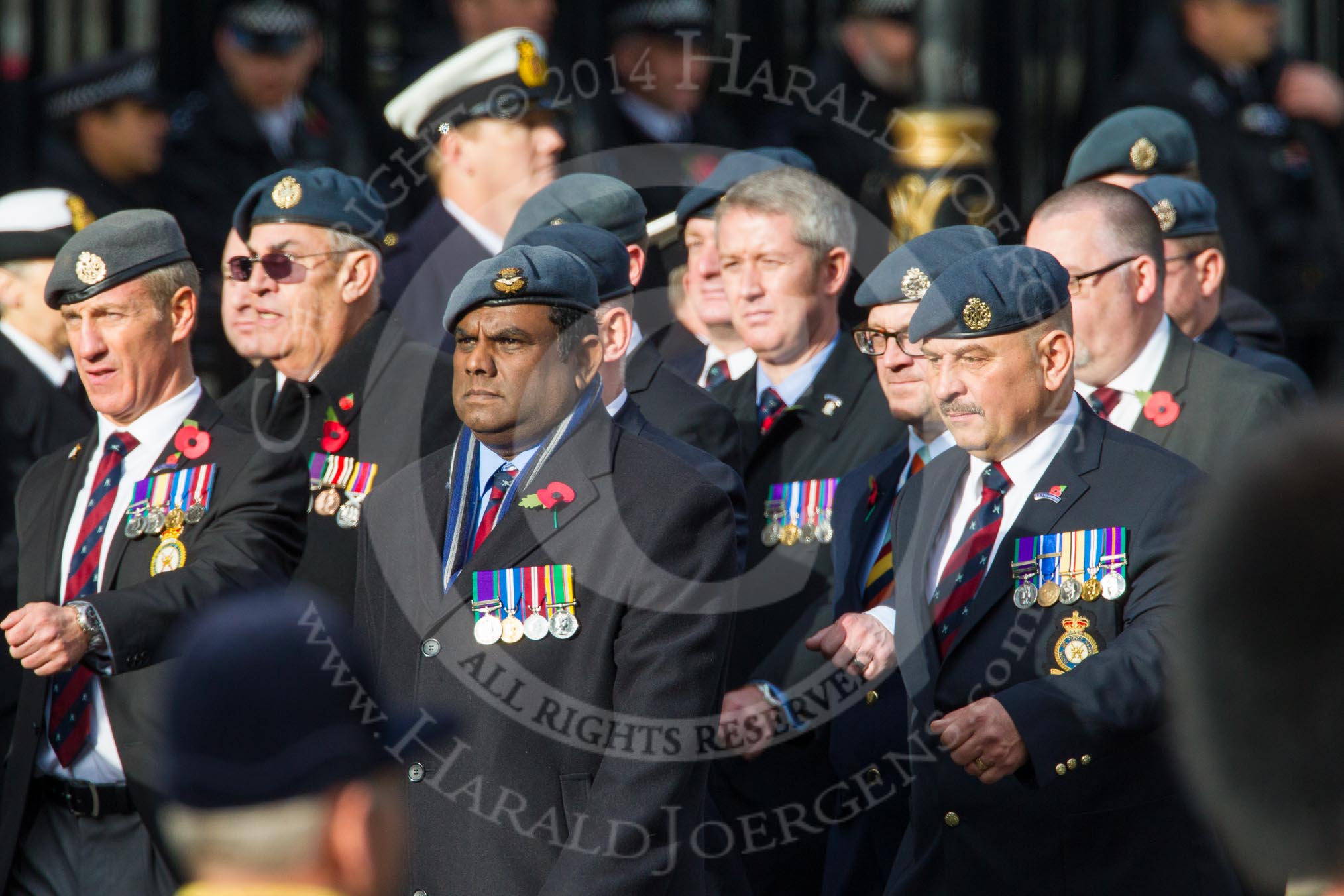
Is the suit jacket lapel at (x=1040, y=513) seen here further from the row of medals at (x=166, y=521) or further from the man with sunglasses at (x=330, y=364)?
the row of medals at (x=166, y=521)

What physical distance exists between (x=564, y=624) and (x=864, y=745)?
3.64 ft

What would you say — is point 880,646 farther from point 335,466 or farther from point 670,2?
point 670,2

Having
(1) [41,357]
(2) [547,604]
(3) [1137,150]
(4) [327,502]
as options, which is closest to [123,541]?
(4) [327,502]

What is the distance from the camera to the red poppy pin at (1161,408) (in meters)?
4.46

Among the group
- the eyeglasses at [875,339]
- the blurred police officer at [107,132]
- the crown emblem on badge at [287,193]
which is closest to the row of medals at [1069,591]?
the eyeglasses at [875,339]

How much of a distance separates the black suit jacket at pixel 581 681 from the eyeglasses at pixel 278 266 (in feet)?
5.20

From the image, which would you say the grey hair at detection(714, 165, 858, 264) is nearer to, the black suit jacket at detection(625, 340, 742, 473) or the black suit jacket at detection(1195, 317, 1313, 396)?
the black suit jacket at detection(625, 340, 742, 473)

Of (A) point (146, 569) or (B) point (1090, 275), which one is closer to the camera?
(A) point (146, 569)

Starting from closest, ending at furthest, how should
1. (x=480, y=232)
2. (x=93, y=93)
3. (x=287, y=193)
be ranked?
(x=287, y=193), (x=480, y=232), (x=93, y=93)

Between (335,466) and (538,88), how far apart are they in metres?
2.01

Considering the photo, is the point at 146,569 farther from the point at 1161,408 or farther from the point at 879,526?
the point at 1161,408

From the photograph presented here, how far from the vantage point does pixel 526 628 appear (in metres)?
3.54

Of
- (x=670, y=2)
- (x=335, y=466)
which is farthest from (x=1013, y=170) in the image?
(x=335, y=466)

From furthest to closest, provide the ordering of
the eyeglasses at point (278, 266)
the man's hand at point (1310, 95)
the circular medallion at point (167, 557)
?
the man's hand at point (1310, 95) → the eyeglasses at point (278, 266) → the circular medallion at point (167, 557)
